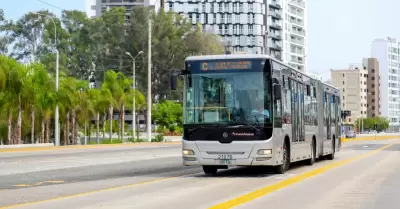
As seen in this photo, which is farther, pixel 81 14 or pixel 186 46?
pixel 81 14

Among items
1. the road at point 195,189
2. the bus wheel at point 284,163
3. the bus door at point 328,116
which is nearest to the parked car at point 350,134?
the bus door at point 328,116

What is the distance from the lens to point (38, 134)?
7544 cm

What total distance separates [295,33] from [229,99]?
157 metres

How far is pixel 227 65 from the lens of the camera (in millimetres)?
22469

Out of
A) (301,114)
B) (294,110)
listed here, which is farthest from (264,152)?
(301,114)

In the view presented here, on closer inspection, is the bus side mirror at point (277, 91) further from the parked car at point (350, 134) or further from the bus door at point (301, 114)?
the parked car at point (350, 134)

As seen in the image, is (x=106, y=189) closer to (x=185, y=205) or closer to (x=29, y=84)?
(x=185, y=205)

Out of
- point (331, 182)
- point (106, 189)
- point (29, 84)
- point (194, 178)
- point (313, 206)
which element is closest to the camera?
point (313, 206)

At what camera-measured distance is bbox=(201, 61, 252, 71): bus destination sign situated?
2238 cm

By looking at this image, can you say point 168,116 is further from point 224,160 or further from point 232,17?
point 224,160

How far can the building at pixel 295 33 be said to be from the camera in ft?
562

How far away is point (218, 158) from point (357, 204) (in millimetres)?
7716

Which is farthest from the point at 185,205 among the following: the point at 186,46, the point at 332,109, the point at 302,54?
the point at 302,54

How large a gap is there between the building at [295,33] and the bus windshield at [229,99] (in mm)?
148178
